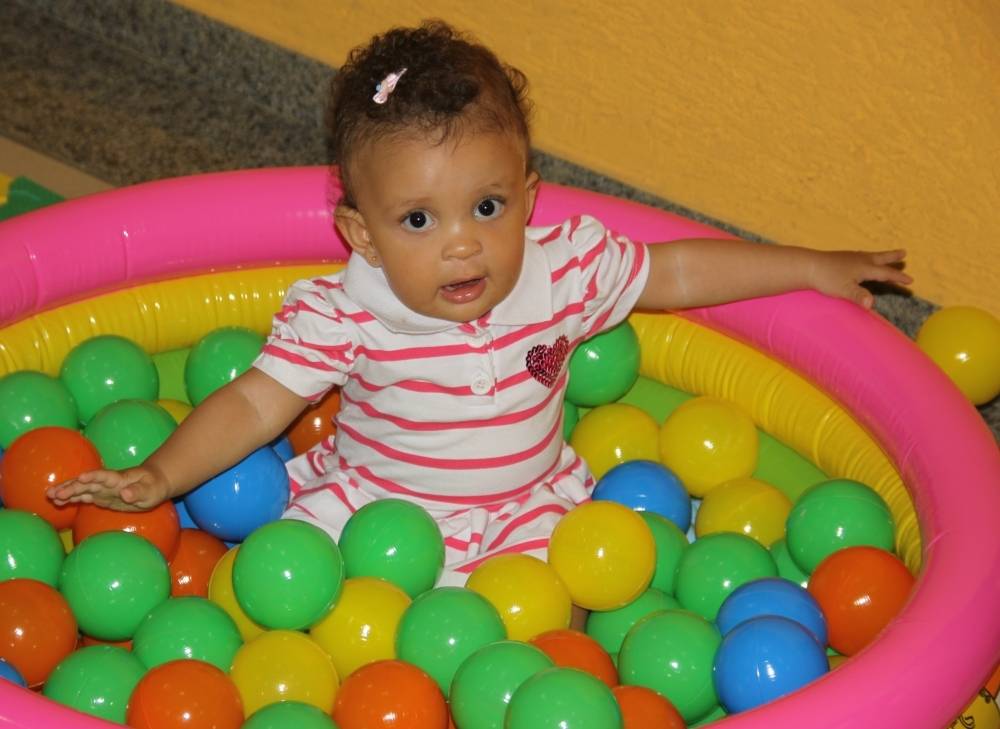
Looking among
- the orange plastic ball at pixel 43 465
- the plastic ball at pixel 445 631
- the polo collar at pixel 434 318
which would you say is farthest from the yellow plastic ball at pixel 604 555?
the orange plastic ball at pixel 43 465

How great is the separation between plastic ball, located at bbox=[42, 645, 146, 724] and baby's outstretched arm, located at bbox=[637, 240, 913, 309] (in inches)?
31.0

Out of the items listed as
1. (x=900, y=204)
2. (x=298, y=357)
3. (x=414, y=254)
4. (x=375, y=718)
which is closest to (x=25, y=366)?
(x=298, y=357)

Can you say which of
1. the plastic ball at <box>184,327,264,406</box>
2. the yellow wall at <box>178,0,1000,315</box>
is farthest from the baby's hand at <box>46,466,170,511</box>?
the yellow wall at <box>178,0,1000,315</box>

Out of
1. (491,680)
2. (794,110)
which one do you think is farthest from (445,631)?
(794,110)

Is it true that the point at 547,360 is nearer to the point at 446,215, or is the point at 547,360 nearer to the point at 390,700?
the point at 446,215

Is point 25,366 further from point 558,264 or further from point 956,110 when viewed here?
point 956,110

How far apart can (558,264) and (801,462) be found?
468 mm

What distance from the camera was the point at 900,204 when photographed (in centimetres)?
229

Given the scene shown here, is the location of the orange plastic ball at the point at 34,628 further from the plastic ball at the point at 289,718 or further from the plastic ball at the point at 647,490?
the plastic ball at the point at 647,490

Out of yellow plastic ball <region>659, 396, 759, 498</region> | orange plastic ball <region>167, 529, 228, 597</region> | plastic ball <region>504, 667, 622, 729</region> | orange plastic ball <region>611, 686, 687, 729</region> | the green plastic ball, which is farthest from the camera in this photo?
yellow plastic ball <region>659, 396, 759, 498</region>

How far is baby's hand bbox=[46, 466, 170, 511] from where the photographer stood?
5.31 feet

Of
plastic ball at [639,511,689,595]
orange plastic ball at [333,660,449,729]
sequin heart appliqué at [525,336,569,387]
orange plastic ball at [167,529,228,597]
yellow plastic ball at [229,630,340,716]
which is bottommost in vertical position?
orange plastic ball at [167,529,228,597]

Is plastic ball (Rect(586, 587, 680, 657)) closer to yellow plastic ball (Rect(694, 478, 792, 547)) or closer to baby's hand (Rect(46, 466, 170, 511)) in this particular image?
yellow plastic ball (Rect(694, 478, 792, 547))

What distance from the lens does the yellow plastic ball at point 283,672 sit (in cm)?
158
